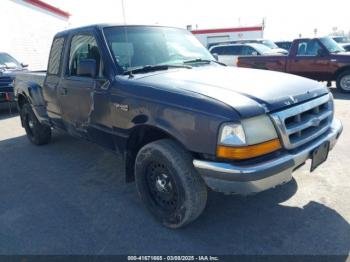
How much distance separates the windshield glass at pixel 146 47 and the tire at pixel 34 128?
284 cm

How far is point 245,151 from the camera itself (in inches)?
98.3

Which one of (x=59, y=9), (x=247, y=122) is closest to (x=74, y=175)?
(x=247, y=122)

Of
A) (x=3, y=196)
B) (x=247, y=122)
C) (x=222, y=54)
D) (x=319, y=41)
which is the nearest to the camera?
(x=247, y=122)

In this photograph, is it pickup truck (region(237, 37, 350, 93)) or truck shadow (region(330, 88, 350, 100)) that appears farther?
pickup truck (region(237, 37, 350, 93))

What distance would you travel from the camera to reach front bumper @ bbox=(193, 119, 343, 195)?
2475mm

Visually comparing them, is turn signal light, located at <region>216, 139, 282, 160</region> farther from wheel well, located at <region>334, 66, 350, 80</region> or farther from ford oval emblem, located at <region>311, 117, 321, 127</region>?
wheel well, located at <region>334, 66, 350, 80</region>

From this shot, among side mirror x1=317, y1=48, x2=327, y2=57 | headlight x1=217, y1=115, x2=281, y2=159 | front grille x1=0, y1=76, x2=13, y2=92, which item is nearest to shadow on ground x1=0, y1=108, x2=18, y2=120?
front grille x1=0, y1=76, x2=13, y2=92

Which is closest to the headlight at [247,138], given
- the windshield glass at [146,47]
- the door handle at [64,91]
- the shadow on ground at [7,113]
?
the windshield glass at [146,47]

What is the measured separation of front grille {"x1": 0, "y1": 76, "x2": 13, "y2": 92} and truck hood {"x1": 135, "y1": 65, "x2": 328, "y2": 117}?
7378 millimetres

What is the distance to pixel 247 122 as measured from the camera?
2484mm

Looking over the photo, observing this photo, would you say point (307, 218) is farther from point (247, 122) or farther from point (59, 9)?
point (59, 9)

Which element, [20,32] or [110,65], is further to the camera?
[20,32]

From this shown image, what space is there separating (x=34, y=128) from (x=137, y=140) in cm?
331

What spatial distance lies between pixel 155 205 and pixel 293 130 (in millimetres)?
1478
